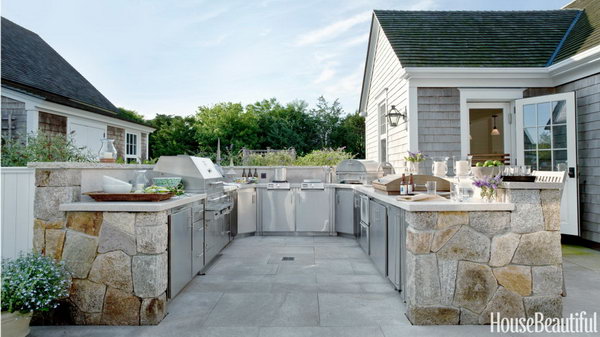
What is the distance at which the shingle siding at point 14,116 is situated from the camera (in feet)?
22.9

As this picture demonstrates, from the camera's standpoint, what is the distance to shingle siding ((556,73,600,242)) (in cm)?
506

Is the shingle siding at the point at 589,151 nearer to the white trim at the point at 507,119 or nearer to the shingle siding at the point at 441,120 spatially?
the white trim at the point at 507,119

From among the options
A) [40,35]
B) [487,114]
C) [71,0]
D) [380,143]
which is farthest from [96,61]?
[487,114]

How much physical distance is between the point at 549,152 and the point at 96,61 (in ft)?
46.3

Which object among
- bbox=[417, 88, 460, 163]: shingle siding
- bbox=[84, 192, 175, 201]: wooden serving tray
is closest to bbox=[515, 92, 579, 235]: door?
bbox=[417, 88, 460, 163]: shingle siding

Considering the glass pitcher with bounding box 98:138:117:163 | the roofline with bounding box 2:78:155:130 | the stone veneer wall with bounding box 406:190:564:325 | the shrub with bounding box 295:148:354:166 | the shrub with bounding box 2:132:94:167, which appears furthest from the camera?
the shrub with bounding box 295:148:354:166

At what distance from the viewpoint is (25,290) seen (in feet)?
7.45

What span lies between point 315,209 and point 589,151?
4259 millimetres

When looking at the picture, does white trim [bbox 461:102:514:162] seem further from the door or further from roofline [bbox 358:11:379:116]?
roofline [bbox 358:11:379:116]

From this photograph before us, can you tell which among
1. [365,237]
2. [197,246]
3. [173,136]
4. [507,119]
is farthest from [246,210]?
[173,136]

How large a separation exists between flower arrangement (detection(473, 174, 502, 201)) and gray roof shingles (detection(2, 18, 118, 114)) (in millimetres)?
8314

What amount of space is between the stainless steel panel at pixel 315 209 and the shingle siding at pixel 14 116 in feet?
19.0

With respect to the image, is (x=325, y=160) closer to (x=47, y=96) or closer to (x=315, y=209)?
(x=315, y=209)

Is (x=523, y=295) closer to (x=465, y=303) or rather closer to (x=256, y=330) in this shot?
(x=465, y=303)
